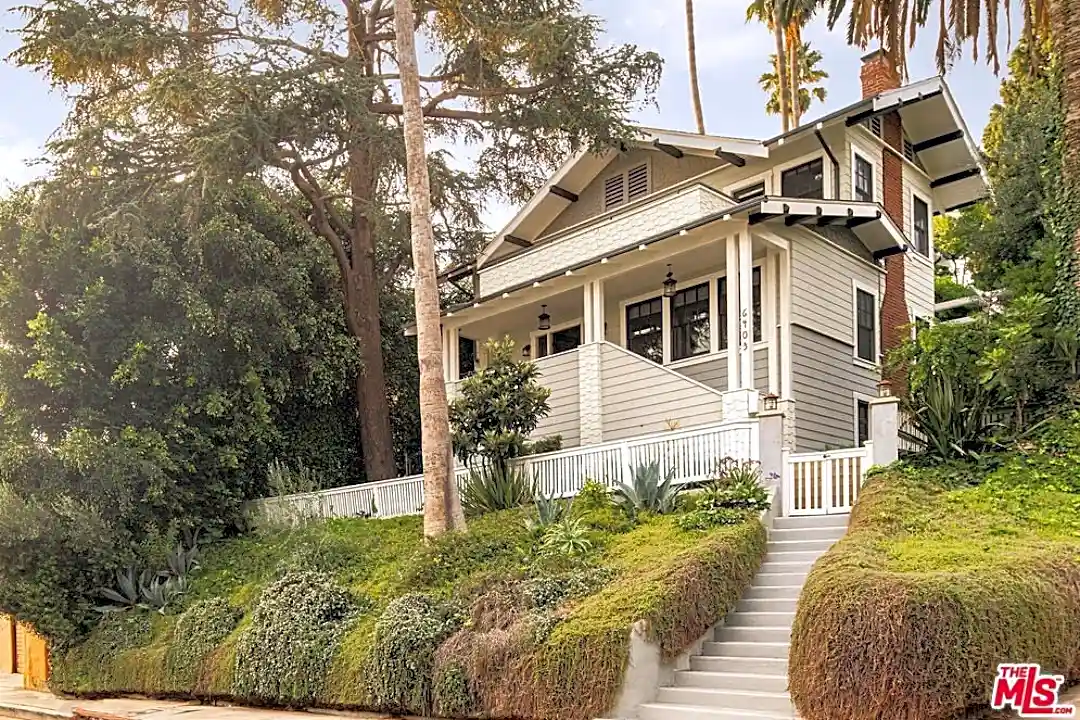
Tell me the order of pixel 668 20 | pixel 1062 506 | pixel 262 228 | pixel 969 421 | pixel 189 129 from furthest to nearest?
pixel 668 20, pixel 262 228, pixel 189 129, pixel 969 421, pixel 1062 506

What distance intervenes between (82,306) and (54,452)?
2562 millimetres

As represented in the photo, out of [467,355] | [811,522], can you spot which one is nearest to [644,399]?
[811,522]

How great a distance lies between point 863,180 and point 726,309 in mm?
4241

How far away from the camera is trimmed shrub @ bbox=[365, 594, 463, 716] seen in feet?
38.1

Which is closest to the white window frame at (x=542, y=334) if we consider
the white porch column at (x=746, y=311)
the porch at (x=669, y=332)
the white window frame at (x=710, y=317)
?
the porch at (x=669, y=332)

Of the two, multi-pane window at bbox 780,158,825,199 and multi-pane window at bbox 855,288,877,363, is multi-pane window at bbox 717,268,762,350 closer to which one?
multi-pane window at bbox 780,158,825,199

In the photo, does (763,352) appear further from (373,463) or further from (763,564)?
(373,463)

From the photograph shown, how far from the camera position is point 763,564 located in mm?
12664

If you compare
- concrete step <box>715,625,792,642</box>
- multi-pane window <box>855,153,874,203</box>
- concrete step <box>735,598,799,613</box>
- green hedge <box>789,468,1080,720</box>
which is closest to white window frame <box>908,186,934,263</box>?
multi-pane window <box>855,153,874,203</box>

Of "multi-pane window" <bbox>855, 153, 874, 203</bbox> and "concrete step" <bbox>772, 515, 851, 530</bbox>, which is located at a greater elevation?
"multi-pane window" <bbox>855, 153, 874, 203</bbox>

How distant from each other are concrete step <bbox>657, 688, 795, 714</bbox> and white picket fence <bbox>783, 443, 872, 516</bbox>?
432 centimetres

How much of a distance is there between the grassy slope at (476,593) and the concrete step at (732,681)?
0.34 m

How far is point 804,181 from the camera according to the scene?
20172 millimetres

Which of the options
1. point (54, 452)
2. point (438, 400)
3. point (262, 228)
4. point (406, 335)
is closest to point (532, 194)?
point (406, 335)
